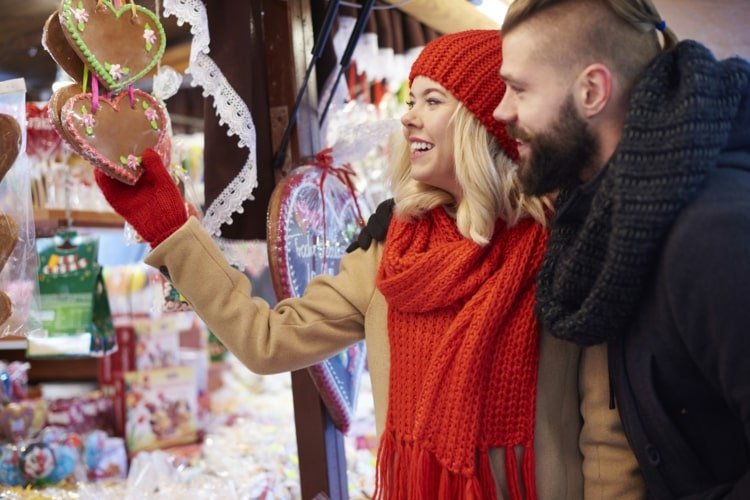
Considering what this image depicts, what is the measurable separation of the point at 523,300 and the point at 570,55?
1.42 ft

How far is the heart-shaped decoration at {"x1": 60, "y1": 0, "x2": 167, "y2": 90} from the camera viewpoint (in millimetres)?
1208

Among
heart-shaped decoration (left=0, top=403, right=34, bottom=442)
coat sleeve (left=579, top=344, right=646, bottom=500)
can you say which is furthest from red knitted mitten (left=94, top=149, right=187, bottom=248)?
heart-shaped decoration (left=0, top=403, right=34, bottom=442)

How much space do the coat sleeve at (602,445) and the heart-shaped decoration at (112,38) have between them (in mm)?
913

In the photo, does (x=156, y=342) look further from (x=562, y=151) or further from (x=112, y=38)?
(x=562, y=151)

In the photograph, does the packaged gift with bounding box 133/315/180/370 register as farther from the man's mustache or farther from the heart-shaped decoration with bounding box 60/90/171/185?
the man's mustache

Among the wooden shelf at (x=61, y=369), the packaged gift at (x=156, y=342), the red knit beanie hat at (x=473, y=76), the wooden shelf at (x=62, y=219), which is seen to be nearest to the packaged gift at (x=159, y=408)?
the packaged gift at (x=156, y=342)

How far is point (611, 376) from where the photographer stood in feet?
4.07

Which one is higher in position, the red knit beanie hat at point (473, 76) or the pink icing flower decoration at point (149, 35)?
the pink icing flower decoration at point (149, 35)

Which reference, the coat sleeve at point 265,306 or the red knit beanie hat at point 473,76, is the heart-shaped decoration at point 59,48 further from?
the red knit beanie hat at point 473,76

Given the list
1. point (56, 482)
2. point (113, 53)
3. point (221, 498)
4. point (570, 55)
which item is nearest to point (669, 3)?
point (570, 55)

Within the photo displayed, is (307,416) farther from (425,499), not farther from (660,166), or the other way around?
(660,166)

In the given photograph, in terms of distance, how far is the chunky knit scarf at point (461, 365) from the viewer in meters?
1.29

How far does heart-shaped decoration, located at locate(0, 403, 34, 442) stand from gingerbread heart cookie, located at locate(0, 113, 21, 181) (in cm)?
96

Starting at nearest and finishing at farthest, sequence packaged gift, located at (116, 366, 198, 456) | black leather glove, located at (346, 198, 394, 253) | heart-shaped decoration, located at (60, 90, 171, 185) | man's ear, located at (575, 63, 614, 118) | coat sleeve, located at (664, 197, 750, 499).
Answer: coat sleeve, located at (664, 197, 750, 499), man's ear, located at (575, 63, 614, 118), heart-shaped decoration, located at (60, 90, 171, 185), black leather glove, located at (346, 198, 394, 253), packaged gift, located at (116, 366, 198, 456)
